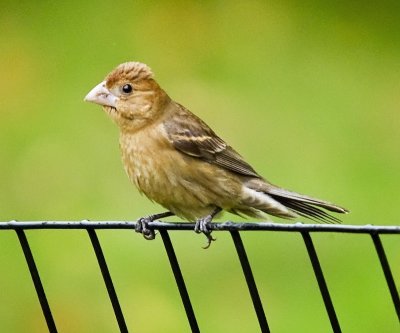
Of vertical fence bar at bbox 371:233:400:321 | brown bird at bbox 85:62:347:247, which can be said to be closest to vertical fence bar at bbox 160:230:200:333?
vertical fence bar at bbox 371:233:400:321

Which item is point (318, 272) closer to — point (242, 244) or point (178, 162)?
point (242, 244)

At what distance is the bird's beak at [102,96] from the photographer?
5.13 metres

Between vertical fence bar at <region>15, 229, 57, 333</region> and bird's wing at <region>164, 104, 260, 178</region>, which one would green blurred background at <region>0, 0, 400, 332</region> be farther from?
vertical fence bar at <region>15, 229, 57, 333</region>

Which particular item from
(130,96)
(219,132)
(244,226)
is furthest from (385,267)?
(219,132)

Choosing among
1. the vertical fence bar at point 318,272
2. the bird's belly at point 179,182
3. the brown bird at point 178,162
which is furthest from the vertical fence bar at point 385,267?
the bird's belly at point 179,182

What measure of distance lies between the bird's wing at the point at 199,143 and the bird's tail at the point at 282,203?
94 mm

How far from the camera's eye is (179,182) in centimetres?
514

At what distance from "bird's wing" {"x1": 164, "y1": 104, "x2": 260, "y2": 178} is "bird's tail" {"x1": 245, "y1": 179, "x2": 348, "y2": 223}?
0.09 meters

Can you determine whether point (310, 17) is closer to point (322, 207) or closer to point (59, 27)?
point (59, 27)

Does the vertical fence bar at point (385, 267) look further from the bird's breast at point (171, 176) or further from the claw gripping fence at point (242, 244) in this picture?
the bird's breast at point (171, 176)

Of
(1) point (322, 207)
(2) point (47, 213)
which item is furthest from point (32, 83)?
(1) point (322, 207)

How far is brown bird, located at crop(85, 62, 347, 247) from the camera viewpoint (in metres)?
5.13

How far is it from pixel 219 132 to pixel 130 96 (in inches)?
117

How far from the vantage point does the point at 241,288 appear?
22.5ft
